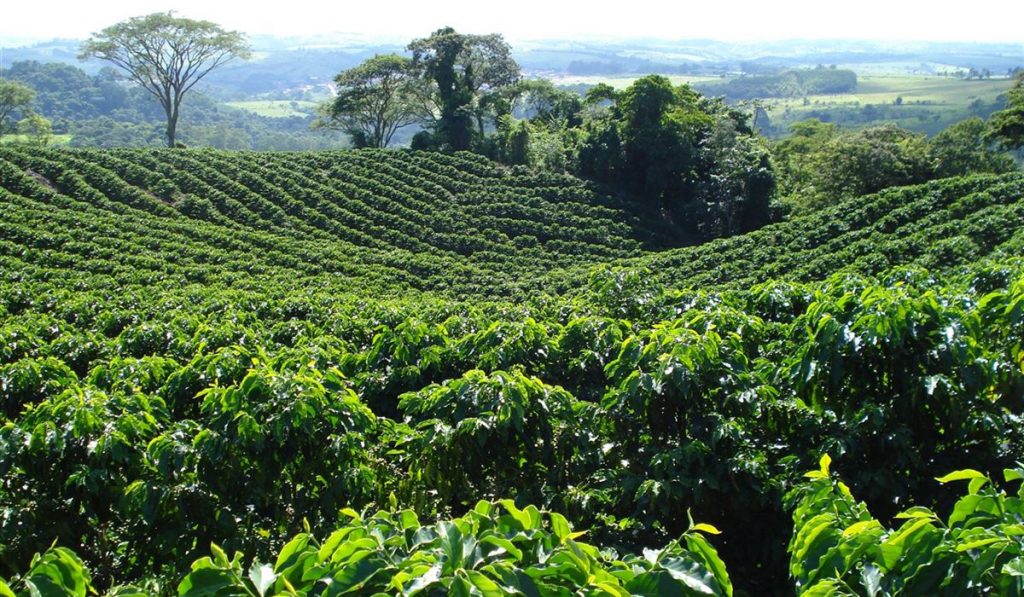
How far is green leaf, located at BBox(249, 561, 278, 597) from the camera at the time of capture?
2.49 m

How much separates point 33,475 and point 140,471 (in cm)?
68

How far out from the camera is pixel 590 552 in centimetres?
277

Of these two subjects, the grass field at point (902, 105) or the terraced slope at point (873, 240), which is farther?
the grass field at point (902, 105)

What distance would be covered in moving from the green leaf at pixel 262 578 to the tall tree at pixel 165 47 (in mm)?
48925

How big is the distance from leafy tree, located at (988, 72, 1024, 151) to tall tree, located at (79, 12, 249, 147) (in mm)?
45199

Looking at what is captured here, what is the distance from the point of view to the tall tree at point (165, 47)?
4609 cm

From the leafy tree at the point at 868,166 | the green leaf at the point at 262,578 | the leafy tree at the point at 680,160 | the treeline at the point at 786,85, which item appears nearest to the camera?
the green leaf at the point at 262,578

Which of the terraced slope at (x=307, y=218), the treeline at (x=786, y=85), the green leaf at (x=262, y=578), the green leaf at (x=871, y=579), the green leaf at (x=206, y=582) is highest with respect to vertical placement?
the treeline at (x=786, y=85)

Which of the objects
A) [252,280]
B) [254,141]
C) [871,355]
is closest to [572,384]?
[871,355]

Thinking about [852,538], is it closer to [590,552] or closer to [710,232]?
[590,552]

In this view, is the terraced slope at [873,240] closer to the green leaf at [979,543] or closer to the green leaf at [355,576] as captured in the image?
the green leaf at [979,543]

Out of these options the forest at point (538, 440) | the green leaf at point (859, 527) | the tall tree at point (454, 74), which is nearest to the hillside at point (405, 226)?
the forest at point (538, 440)

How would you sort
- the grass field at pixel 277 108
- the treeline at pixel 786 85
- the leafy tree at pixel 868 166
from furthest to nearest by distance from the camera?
1. the treeline at pixel 786 85
2. the grass field at pixel 277 108
3. the leafy tree at pixel 868 166

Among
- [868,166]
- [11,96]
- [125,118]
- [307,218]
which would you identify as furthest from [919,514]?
[125,118]
